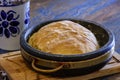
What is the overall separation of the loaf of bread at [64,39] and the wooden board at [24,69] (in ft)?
0.21

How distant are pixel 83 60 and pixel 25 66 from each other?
0.17 meters

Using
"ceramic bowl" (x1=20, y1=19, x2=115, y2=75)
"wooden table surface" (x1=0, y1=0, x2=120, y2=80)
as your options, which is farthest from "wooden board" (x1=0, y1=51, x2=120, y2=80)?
"wooden table surface" (x1=0, y1=0, x2=120, y2=80)

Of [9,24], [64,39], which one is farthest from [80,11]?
[64,39]

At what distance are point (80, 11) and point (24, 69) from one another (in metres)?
0.52

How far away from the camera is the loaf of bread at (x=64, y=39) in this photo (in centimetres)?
66

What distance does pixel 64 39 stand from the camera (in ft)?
2.22

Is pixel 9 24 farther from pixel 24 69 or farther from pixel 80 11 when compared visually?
pixel 80 11

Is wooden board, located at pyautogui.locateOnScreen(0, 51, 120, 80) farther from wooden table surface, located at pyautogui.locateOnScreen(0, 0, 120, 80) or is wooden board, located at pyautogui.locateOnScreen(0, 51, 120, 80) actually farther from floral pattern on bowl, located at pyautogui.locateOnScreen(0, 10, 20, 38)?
wooden table surface, located at pyautogui.locateOnScreen(0, 0, 120, 80)

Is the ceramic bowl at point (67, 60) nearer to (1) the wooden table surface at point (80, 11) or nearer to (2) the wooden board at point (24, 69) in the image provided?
(2) the wooden board at point (24, 69)

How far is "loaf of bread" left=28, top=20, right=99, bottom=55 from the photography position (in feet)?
2.17

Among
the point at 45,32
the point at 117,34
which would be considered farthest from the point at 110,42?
the point at 117,34

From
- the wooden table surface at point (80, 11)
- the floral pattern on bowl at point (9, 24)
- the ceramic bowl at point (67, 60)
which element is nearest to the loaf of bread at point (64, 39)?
the ceramic bowl at point (67, 60)

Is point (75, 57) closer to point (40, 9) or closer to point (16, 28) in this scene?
point (16, 28)

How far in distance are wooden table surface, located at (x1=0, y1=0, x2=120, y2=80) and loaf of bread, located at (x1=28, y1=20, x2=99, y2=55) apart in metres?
0.30
